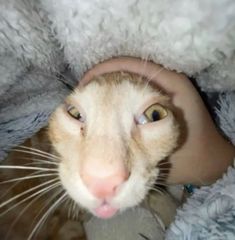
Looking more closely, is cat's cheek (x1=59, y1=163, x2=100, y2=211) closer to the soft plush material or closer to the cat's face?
the cat's face

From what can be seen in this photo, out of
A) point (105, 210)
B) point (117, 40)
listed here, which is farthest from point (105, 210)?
point (117, 40)

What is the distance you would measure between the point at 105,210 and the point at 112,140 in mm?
113

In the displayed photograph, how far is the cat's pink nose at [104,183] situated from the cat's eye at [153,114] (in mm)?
Answer: 119

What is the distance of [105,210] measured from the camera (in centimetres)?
70

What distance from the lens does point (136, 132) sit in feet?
2.35

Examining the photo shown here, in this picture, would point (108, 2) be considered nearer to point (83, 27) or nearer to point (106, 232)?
point (83, 27)

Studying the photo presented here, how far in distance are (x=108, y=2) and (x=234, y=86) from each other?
302mm

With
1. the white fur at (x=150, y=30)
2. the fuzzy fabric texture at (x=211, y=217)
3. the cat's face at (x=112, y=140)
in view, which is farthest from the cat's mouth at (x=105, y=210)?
the white fur at (x=150, y=30)

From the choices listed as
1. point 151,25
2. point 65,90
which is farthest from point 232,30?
point 65,90

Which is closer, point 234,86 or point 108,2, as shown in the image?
point 108,2

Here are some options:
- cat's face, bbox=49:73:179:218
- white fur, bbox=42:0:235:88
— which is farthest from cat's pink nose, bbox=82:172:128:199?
white fur, bbox=42:0:235:88

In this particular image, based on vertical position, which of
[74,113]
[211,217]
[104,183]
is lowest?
[211,217]

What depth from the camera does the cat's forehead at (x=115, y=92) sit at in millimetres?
731

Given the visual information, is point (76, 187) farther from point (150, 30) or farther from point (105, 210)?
point (150, 30)
